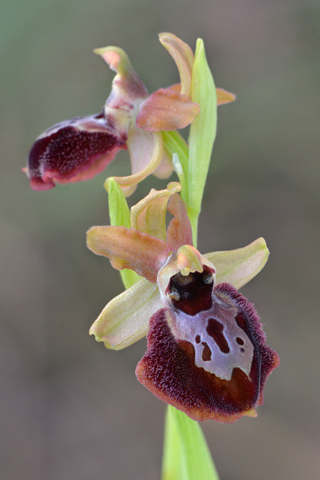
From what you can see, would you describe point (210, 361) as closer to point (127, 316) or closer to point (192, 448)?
point (127, 316)

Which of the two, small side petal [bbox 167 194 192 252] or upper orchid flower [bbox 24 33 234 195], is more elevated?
upper orchid flower [bbox 24 33 234 195]

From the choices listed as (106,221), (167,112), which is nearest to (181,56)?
(167,112)

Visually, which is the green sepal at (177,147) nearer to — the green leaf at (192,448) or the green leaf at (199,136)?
the green leaf at (199,136)

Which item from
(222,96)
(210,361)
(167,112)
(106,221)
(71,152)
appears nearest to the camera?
(210,361)

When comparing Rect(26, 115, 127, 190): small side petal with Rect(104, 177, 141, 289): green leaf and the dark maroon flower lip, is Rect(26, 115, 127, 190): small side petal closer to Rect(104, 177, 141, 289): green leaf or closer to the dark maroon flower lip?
Rect(104, 177, 141, 289): green leaf

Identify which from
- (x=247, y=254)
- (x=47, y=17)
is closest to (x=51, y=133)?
(x=247, y=254)

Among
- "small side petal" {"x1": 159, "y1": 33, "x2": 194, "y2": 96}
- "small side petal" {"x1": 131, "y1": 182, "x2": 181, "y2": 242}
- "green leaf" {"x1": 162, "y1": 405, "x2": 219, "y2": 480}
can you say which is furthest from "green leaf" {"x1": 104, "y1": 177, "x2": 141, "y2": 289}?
"green leaf" {"x1": 162, "y1": 405, "x2": 219, "y2": 480}

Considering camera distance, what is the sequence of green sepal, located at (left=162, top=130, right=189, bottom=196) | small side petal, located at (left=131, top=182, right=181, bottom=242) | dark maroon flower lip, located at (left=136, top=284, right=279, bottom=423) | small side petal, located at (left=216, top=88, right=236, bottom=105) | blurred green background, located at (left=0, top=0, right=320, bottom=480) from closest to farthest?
dark maroon flower lip, located at (left=136, top=284, right=279, bottom=423), small side petal, located at (left=131, top=182, right=181, bottom=242), green sepal, located at (left=162, top=130, right=189, bottom=196), small side petal, located at (left=216, top=88, right=236, bottom=105), blurred green background, located at (left=0, top=0, right=320, bottom=480)
